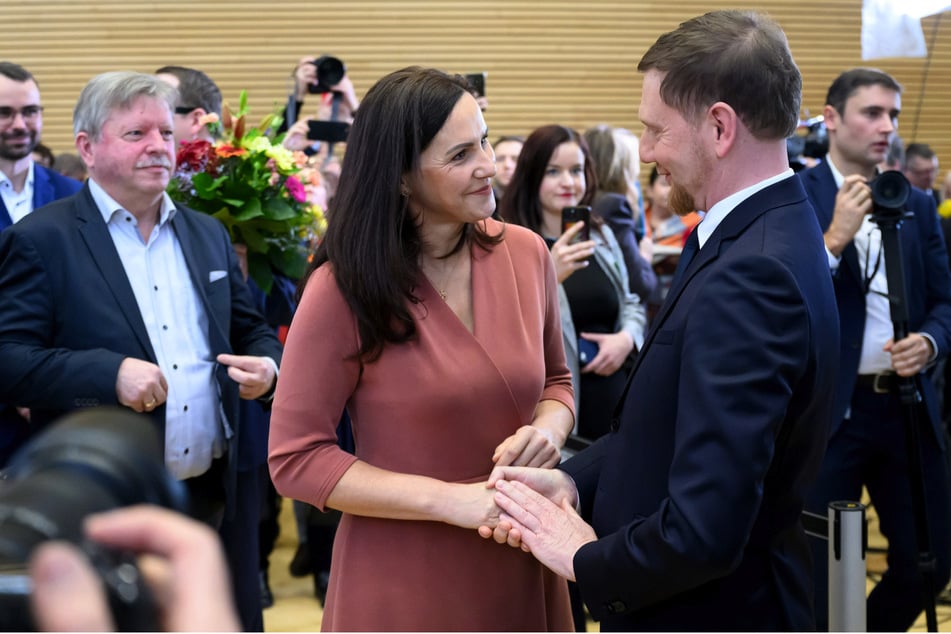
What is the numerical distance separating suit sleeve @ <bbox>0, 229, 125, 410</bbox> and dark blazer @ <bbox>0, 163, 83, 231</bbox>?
4.04 feet

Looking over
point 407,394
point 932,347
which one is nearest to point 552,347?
point 407,394

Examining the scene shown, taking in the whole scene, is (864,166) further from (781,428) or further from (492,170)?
(781,428)

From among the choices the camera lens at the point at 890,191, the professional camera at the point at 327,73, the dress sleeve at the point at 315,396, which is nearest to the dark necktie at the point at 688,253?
the dress sleeve at the point at 315,396

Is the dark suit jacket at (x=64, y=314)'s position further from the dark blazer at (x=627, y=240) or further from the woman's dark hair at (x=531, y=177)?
the dark blazer at (x=627, y=240)

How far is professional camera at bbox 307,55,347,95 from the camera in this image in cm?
505

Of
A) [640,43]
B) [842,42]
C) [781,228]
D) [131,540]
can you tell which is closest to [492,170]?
[781,228]

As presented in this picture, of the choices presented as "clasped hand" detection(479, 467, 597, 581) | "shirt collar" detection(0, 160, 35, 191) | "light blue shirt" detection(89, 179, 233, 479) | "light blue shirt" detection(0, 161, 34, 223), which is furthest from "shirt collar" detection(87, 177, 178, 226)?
"clasped hand" detection(479, 467, 597, 581)

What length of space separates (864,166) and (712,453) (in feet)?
8.21

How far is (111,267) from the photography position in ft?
8.63

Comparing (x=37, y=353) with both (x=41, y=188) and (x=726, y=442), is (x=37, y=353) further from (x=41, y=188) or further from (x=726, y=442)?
Result: (x=726, y=442)

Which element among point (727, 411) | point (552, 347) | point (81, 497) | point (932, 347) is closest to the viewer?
point (81, 497)

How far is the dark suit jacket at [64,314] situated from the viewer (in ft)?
8.24

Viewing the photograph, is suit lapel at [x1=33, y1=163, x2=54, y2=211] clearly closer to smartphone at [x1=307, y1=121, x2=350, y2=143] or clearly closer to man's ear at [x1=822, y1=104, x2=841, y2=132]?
smartphone at [x1=307, y1=121, x2=350, y2=143]

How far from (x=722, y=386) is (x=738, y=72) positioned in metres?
0.49
